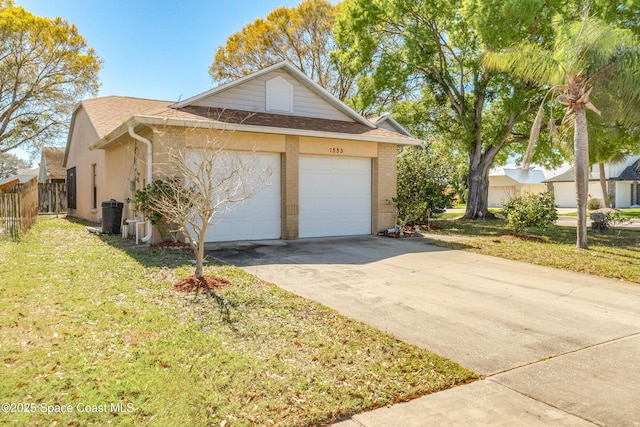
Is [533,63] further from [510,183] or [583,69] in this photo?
→ [510,183]

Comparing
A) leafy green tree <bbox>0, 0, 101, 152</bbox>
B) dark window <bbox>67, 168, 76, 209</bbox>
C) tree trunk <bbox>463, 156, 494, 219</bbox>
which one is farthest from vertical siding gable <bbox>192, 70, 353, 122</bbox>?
leafy green tree <bbox>0, 0, 101, 152</bbox>

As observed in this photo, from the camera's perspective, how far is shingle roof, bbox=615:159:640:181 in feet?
108

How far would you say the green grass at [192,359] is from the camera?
126 inches

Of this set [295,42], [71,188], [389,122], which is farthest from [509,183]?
[71,188]

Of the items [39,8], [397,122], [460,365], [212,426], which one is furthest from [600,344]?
[39,8]

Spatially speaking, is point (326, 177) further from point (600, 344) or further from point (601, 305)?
point (600, 344)

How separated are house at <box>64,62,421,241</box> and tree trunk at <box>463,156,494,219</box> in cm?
829

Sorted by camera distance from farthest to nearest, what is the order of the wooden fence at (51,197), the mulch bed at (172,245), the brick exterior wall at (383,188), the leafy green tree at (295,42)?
the leafy green tree at (295,42) < the wooden fence at (51,197) < the brick exterior wall at (383,188) < the mulch bed at (172,245)

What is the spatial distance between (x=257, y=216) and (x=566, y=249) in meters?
8.28

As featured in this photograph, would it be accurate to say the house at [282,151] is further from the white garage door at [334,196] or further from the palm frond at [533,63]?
the palm frond at [533,63]

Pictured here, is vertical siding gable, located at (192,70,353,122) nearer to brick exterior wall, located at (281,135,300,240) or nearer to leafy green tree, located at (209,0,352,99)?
brick exterior wall, located at (281,135,300,240)

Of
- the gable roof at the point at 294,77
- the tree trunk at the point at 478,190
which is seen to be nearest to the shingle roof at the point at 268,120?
the gable roof at the point at 294,77

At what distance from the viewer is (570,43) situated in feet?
34.4

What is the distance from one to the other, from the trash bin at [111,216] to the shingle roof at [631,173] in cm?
3604
